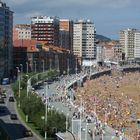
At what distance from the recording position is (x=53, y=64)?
136500 millimetres

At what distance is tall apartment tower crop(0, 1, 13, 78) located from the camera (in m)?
107

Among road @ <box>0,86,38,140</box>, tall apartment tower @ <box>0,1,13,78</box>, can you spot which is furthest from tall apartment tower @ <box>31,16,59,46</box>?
road @ <box>0,86,38,140</box>

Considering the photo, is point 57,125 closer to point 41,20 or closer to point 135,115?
point 135,115

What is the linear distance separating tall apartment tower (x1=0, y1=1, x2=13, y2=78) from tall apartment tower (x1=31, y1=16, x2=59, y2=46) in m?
45.5

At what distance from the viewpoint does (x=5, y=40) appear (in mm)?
110375

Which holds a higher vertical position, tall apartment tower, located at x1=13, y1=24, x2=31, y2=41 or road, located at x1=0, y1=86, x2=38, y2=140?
tall apartment tower, located at x1=13, y1=24, x2=31, y2=41

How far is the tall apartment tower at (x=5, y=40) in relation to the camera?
10700 cm

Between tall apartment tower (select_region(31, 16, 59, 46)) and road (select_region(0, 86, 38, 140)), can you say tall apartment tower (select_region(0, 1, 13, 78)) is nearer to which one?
road (select_region(0, 86, 38, 140))

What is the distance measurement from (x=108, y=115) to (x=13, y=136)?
17455 mm

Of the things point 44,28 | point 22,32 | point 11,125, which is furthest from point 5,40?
point 11,125

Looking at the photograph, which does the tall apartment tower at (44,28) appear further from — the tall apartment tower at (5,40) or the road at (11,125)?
the road at (11,125)

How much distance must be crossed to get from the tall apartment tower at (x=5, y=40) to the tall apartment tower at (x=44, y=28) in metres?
45.5

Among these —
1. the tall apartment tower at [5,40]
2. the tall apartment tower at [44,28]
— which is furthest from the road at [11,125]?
the tall apartment tower at [44,28]

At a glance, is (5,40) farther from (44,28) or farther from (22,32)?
(22,32)
